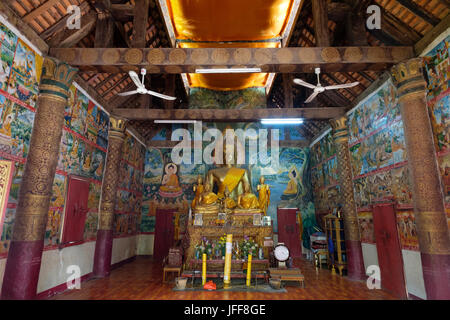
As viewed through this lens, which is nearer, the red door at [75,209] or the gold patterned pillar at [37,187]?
the gold patterned pillar at [37,187]

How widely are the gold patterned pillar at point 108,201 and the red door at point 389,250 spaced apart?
8.38 metres

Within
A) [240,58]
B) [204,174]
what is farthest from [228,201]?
[240,58]

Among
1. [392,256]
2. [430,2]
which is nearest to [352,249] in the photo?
[392,256]

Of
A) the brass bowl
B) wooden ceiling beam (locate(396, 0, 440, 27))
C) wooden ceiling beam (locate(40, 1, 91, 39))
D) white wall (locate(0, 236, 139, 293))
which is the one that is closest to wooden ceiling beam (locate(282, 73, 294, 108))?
wooden ceiling beam (locate(396, 0, 440, 27))

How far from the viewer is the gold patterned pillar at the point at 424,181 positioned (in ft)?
15.8

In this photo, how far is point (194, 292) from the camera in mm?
6383

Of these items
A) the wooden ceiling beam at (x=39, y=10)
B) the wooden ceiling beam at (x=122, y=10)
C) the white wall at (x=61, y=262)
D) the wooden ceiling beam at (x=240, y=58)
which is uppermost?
the wooden ceiling beam at (x=122, y=10)

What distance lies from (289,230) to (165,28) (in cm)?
1049

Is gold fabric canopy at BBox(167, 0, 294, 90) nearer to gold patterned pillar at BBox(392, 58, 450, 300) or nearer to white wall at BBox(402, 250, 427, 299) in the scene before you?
gold patterned pillar at BBox(392, 58, 450, 300)

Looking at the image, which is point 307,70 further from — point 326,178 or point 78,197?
point 78,197

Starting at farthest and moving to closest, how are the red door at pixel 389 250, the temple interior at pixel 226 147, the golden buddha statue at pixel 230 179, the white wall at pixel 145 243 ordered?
1. the white wall at pixel 145 243
2. the golden buddha statue at pixel 230 179
3. the red door at pixel 389 250
4. the temple interior at pixel 226 147

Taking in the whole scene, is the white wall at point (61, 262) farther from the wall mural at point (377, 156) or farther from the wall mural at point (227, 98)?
the wall mural at point (377, 156)

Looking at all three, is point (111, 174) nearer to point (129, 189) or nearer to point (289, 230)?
point (129, 189)

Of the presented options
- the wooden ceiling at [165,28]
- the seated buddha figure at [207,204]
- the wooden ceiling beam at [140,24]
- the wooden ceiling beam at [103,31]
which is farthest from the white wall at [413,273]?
the wooden ceiling beam at [103,31]
